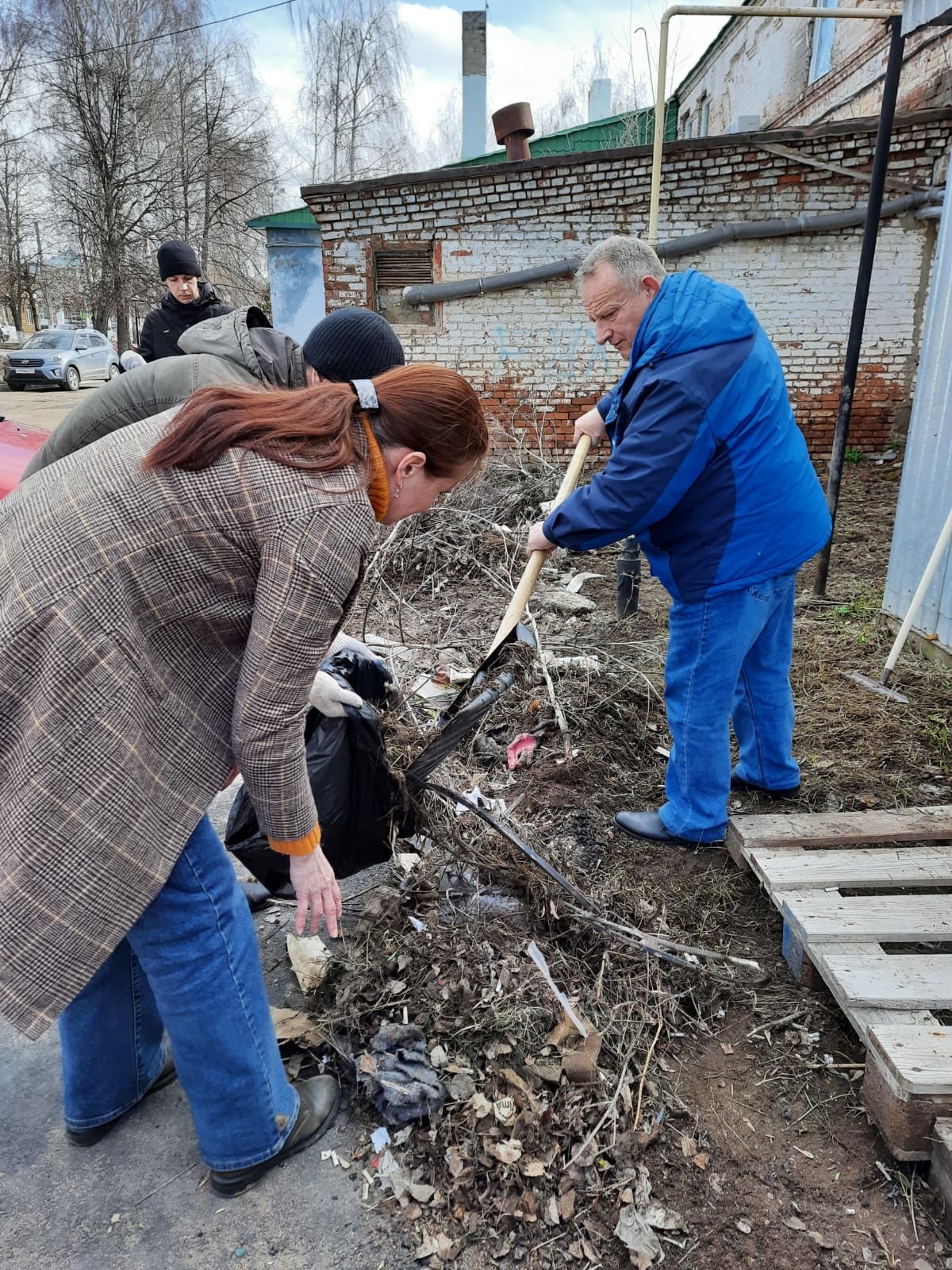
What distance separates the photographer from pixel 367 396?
1447 millimetres

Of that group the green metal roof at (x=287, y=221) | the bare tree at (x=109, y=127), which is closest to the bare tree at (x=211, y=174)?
the bare tree at (x=109, y=127)

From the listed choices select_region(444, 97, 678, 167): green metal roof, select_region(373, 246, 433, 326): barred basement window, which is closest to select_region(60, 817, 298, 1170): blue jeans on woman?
select_region(373, 246, 433, 326): barred basement window

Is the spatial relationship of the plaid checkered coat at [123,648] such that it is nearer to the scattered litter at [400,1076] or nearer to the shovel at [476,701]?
the scattered litter at [400,1076]

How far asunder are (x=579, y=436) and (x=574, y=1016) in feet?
7.67

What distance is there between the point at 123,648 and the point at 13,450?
4.02 metres

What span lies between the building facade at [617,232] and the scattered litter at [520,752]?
5.48m

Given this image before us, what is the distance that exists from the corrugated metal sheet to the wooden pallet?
169 cm

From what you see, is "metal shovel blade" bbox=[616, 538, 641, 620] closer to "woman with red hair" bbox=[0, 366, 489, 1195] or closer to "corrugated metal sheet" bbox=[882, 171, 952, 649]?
"corrugated metal sheet" bbox=[882, 171, 952, 649]

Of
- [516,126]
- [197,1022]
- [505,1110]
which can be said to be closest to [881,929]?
[505,1110]

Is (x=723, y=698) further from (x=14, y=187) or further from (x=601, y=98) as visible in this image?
(x=14, y=187)

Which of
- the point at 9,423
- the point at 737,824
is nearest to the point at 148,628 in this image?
the point at 737,824

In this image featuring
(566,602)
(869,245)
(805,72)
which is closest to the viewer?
(869,245)

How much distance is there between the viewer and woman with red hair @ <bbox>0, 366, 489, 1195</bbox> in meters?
1.32

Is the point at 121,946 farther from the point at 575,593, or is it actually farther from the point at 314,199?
the point at 314,199
